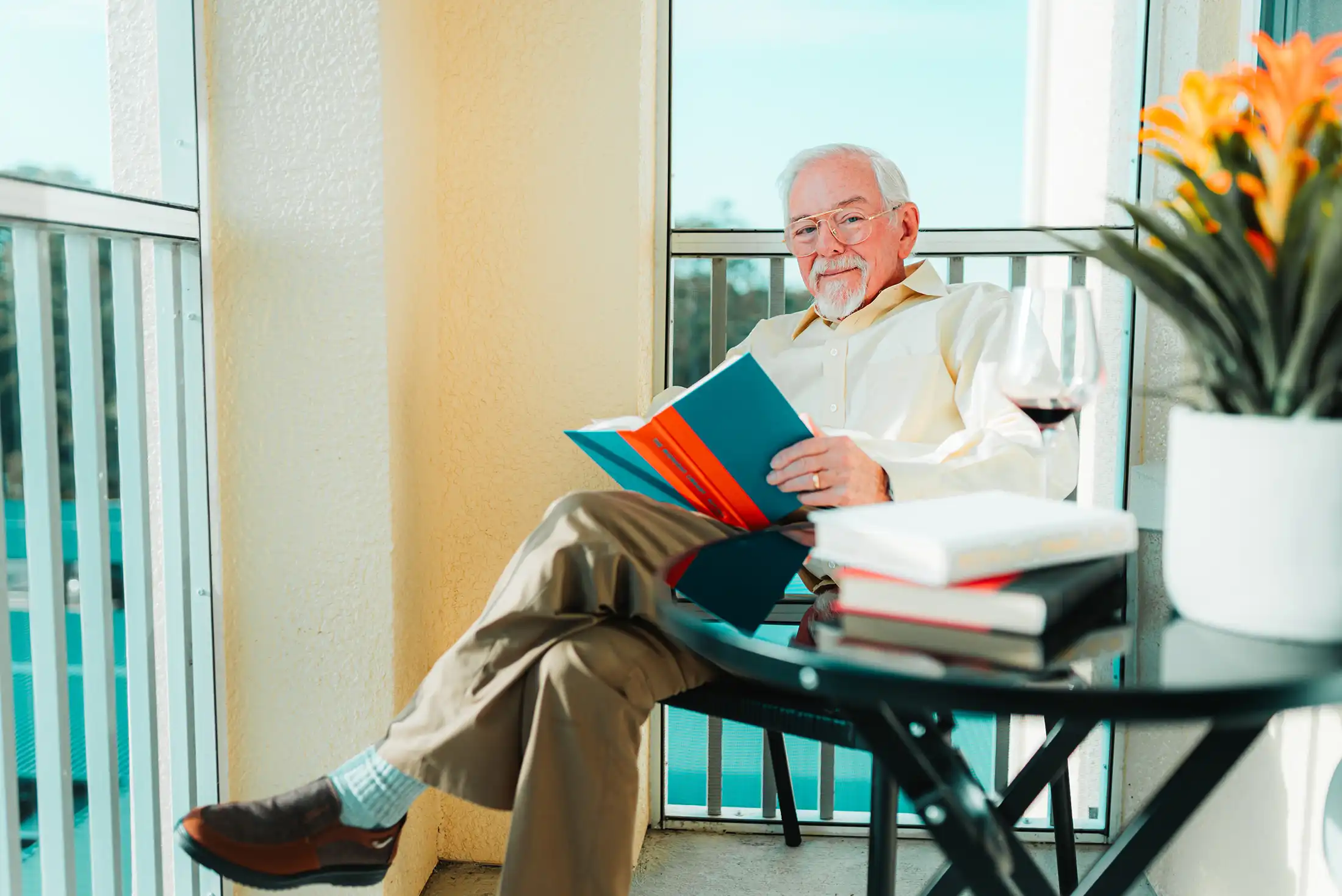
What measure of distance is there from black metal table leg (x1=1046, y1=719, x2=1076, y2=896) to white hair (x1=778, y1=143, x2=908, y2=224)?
1193 millimetres

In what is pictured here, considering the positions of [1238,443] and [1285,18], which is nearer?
[1238,443]

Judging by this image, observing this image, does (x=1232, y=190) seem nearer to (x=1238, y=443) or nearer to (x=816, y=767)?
(x=1238, y=443)

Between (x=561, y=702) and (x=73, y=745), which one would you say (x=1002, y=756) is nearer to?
(x=561, y=702)

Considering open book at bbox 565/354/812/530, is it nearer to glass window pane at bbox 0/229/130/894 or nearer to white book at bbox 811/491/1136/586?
white book at bbox 811/491/1136/586

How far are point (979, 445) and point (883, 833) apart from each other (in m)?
0.72

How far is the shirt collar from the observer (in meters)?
2.23

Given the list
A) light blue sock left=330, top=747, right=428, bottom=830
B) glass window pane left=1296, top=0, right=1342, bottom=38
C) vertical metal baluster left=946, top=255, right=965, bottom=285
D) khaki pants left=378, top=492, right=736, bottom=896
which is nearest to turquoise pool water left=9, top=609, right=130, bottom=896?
light blue sock left=330, top=747, right=428, bottom=830

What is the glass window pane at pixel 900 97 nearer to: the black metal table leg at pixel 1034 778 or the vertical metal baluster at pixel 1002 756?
the vertical metal baluster at pixel 1002 756

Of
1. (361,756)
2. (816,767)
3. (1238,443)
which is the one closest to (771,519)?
(361,756)

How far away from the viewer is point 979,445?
182 cm

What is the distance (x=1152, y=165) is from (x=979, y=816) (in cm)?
166

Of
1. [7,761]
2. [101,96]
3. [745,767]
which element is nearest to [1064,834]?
[745,767]

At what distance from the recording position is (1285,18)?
204 centimetres

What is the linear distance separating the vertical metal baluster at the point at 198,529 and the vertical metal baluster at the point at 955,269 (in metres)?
1.55
